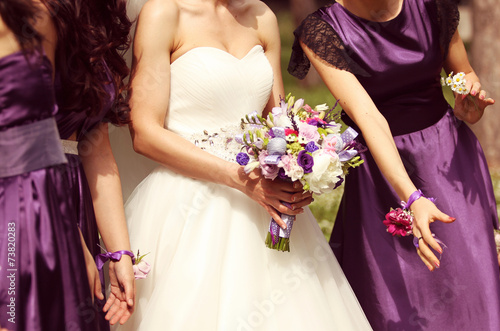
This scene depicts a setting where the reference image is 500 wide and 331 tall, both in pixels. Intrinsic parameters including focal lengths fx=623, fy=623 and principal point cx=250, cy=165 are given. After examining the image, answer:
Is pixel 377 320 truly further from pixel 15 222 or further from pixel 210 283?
pixel 15 222

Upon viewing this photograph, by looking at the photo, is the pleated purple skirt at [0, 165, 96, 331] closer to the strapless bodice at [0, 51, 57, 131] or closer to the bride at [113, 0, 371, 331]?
the strapless bodice at [0, 51, 57, 131]

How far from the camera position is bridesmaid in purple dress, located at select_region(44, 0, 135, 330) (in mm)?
2482

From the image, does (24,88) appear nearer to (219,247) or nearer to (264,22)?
(219,247)

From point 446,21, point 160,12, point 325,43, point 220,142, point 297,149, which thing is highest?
point 446,21

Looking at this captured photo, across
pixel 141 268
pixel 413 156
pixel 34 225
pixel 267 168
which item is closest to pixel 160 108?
pixel 267 168

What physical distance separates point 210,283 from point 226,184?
1.59 feet

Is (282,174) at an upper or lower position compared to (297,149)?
lower

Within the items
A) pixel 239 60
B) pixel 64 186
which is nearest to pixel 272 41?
pixel 239 60

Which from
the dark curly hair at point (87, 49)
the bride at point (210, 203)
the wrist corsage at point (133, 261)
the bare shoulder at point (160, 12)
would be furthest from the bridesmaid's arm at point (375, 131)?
the wrist corsage at point (133, 261)

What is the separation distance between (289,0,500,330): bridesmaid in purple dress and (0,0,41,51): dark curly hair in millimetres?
1566

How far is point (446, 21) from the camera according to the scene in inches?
134

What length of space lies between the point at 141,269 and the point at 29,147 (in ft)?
2.47

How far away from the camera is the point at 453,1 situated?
346 cm

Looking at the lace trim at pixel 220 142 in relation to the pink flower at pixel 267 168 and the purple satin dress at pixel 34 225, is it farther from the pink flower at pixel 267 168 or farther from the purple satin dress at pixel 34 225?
the purple satin dress at pixel 34 225
